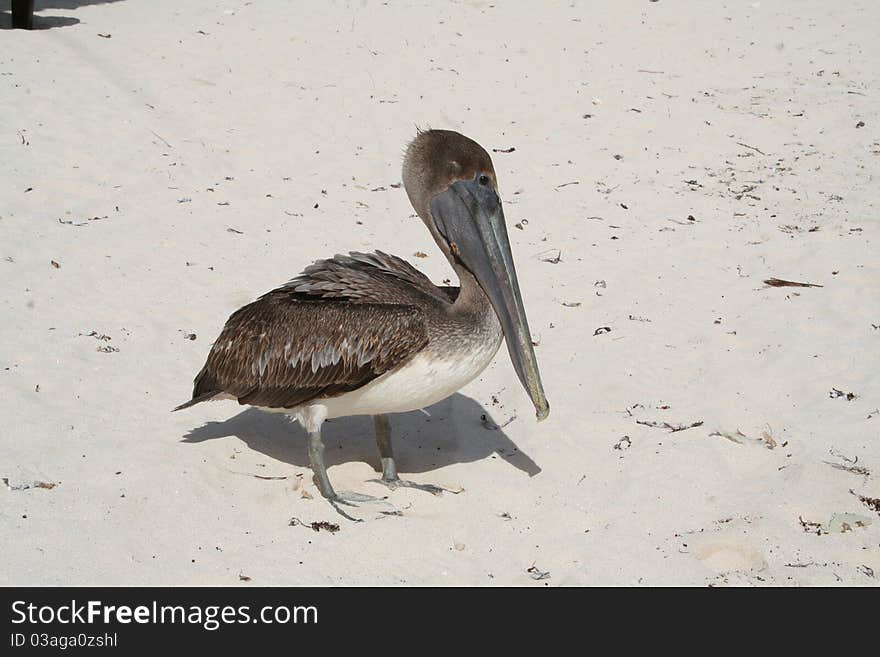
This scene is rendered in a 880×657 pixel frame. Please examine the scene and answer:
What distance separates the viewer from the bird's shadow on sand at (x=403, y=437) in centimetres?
503

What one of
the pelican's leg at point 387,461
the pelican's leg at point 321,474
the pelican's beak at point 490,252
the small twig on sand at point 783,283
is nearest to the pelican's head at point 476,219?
the pelican's beak at point 490,252

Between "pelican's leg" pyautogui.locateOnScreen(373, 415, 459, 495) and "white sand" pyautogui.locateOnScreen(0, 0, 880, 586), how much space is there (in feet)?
0.29

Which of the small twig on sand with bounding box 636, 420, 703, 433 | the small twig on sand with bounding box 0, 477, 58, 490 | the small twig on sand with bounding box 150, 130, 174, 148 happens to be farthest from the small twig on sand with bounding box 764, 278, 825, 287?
the small twig on sand with bounding box 150, 130, 174, 148

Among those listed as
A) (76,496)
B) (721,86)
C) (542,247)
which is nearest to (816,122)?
(721,86)

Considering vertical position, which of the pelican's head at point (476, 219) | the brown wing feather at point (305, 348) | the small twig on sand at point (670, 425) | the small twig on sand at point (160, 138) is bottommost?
the small twig on sand at point (160, 138)

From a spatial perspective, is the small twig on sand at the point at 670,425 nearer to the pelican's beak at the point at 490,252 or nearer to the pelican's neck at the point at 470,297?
the pelican's beak at the point at 490,252

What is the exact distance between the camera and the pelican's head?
4.38 m

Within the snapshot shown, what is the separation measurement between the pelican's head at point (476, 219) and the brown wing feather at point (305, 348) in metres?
0.37

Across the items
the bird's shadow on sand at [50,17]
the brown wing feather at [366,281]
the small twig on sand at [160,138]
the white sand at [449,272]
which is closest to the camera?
the white sand at [449,272]

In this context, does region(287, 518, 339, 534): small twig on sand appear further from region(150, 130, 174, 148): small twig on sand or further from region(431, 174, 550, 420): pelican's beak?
region(150, 130, 174, 148): small twig on sand

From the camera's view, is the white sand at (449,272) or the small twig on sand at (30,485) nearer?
the white sand at (449,272)

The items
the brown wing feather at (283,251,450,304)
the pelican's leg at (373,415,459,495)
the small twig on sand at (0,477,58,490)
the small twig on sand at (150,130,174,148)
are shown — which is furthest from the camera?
the small twig on sand at (150,130,174,148)

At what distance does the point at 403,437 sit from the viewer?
17.4 feet
